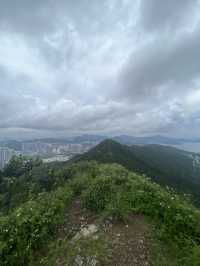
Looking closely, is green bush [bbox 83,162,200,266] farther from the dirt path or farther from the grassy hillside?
the dirt path

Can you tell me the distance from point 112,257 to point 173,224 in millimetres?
2214

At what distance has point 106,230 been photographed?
5805 millimetres

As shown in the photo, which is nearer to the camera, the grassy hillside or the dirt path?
the dirt path

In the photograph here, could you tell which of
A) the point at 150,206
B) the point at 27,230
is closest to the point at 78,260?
the point at 27,230

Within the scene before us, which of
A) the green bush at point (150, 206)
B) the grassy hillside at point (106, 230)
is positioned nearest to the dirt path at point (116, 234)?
the grassy hillside at point (106, 230)

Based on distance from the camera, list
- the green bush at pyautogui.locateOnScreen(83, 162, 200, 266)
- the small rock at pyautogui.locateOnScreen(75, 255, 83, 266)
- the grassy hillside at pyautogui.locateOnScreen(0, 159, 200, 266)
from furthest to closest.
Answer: the green bush at pyautogui.locateOnScreen(83, 162, 200, 266) → the grassy hillside at pyautogui.locateOnScreen(0, 159, 200, 266) → the small rock at pyautogui.locateOnScreen(75, 255, 83, 266)

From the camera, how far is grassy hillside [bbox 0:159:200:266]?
16.3ft

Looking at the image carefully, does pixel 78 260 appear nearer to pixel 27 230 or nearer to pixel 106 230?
pixel 106 230

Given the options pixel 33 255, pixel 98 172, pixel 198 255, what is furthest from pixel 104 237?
pixel 98 172

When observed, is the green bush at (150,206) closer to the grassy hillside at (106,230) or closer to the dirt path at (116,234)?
the grassy hillside at (106,230)

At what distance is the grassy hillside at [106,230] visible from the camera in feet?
16.3

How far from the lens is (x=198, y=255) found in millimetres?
4785

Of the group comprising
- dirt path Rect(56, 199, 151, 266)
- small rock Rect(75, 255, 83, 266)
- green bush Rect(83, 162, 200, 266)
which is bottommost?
small rock Rect(75, 255, 83, 266)

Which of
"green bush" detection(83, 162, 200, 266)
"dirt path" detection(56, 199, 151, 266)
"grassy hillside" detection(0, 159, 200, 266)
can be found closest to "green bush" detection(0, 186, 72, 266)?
"grassy hillside" detection(0, 159, 200, 266)
